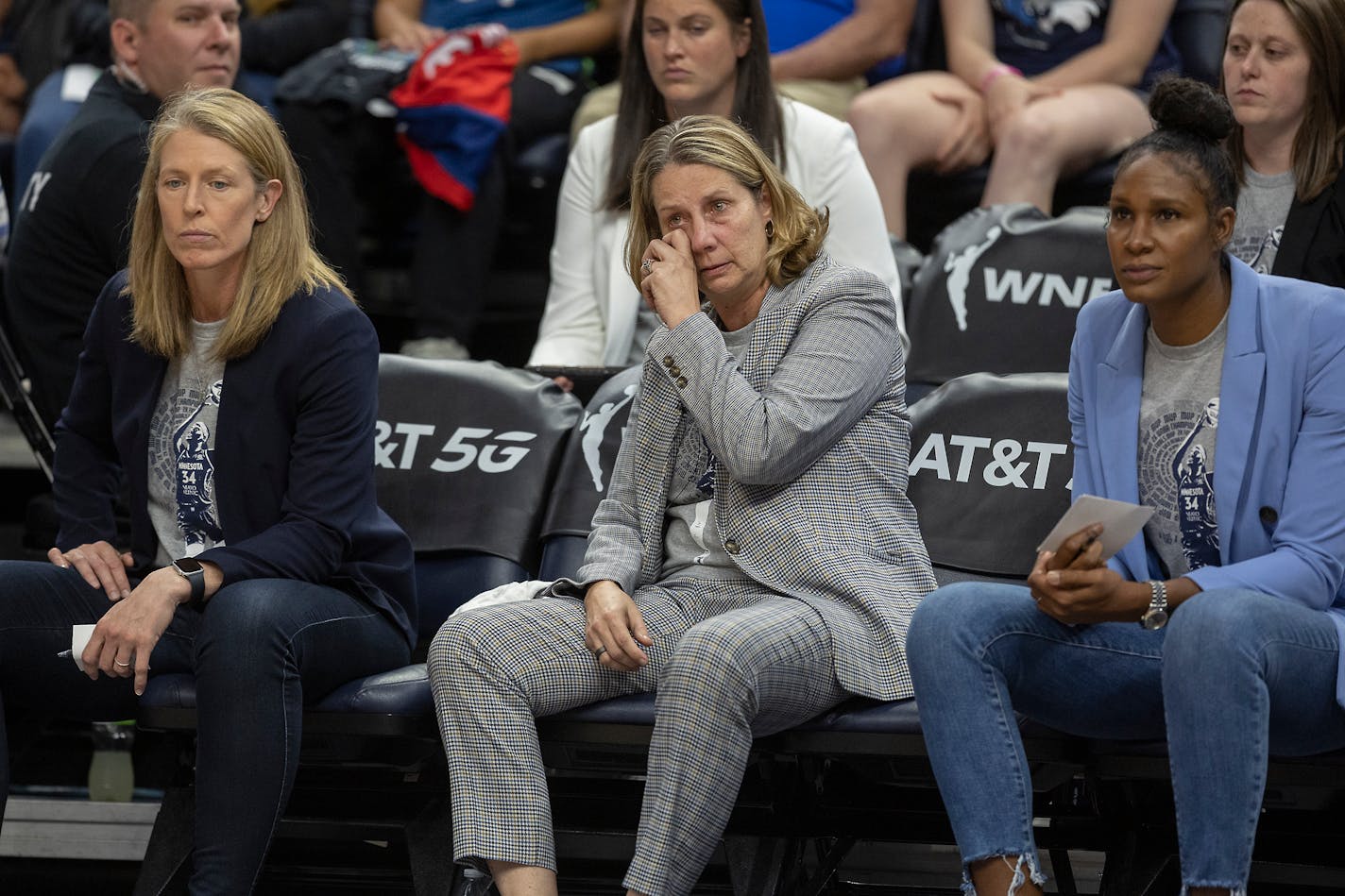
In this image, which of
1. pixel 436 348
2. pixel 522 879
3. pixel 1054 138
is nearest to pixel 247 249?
pixel 522 879

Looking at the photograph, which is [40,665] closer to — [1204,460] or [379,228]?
[1204,460]

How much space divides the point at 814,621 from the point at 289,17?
2.81 meters

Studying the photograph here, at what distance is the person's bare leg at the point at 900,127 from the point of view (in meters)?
4.19

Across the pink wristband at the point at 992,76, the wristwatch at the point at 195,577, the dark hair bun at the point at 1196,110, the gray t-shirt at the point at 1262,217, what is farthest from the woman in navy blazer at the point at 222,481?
the pink wristband at the point at 992,76

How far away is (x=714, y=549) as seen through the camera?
2.80m

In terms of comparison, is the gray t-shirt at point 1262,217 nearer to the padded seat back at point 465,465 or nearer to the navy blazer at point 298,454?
the padded seat back at point 465,465

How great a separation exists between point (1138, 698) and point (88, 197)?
7.23 ft

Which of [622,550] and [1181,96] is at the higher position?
[1181,96]

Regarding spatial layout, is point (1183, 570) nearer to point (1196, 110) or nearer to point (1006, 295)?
point (1196, 110)

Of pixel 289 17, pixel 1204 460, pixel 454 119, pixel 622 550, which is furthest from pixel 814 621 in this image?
pixel 289 17

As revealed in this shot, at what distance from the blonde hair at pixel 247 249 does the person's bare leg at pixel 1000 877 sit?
1300 millimetres

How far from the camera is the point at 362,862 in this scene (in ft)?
10.3

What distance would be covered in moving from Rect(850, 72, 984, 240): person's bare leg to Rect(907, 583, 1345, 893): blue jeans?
1.87m

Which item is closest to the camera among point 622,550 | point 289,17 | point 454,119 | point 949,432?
point 622,550
